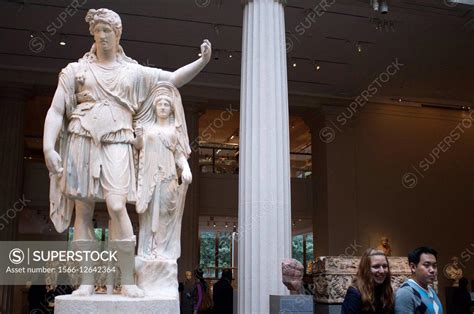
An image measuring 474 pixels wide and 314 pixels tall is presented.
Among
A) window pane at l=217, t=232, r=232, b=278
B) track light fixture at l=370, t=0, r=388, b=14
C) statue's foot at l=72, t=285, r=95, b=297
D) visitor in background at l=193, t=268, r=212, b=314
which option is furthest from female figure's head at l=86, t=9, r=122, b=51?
window pane at l=217, t=232, r=232, b=278

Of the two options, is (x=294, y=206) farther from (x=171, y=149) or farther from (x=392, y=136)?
(x=171, y=149)

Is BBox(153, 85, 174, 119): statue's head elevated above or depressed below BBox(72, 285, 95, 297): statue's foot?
above

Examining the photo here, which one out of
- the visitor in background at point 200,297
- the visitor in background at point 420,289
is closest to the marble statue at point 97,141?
the visitor in background at point 420,289

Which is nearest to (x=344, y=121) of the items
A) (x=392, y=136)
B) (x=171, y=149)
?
(x=392, y=136)

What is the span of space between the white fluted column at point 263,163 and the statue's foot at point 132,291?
4.42 m

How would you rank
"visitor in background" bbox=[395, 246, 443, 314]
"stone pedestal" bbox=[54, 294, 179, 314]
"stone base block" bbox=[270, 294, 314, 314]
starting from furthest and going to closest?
"stone base block" bbox=[270, 294, 314, 314] < "stone pedestal" bbox=[54, 294, 179, 314] < "visitor in background" bbox=[395, 246, 443, 314]

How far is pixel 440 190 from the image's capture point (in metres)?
Result: 18.7

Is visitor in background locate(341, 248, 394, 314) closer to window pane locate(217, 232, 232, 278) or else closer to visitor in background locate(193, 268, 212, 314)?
visitor in background locate(193, 268, 212, 314)

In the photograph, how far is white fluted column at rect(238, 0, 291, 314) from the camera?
Answer: 7.95 m

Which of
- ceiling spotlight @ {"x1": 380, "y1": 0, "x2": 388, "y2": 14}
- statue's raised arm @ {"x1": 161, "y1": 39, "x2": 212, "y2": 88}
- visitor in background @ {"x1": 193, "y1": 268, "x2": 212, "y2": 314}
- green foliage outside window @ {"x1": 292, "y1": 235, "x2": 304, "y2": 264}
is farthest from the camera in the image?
green foliage outside window @ {"x1": 292, "y1": 235, "x2": 304, "y2": 264}

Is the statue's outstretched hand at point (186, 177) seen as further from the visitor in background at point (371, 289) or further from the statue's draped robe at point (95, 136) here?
the visitor in background at point (371, 289)

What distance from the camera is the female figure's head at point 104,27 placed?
401 cm

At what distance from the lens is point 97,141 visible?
3848 millimetres

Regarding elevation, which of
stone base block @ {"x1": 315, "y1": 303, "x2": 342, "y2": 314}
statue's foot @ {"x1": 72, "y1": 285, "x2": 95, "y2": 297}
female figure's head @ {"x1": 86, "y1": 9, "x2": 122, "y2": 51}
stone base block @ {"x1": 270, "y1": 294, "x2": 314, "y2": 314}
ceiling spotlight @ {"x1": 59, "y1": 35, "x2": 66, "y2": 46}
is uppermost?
ceiling spotlight @ {"x1": 59, "y1": 35, "x2": 66, "y2": 46}
